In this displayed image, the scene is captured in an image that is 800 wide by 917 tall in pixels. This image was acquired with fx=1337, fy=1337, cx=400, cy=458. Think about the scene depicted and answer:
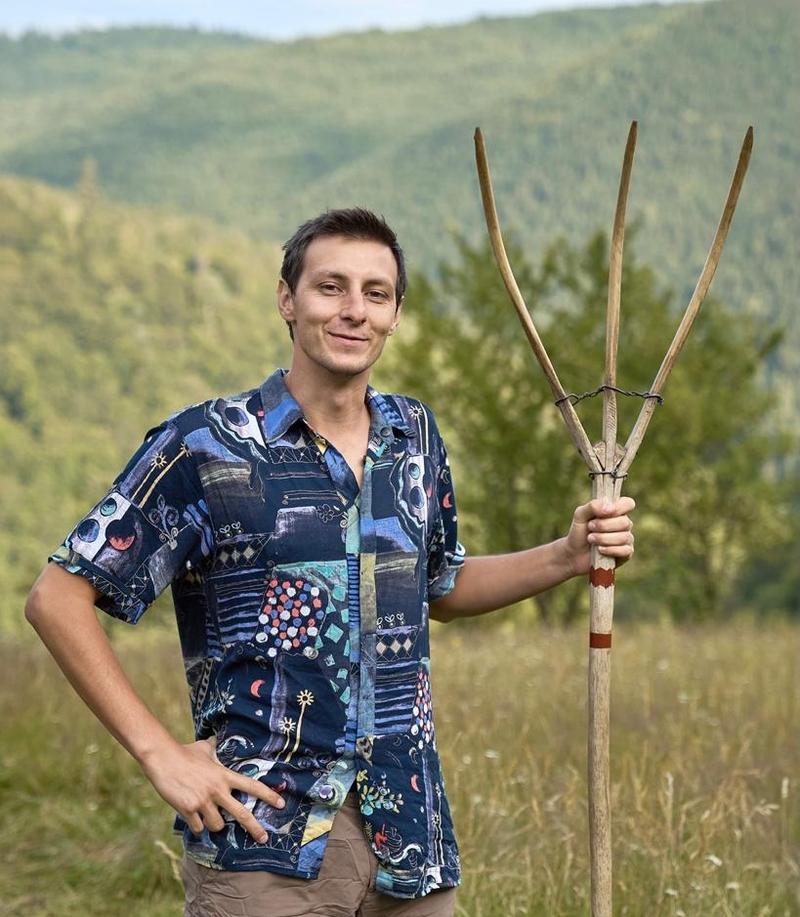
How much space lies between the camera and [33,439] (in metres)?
73.1

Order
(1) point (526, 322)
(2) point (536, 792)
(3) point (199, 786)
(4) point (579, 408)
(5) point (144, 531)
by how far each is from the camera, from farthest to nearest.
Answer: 1. (4) point (579, 408)
2. (2) point (536, 792)
3. (1) point (526, 322)
4. (5) point (144, 531)
5. (3) point (199, 786)

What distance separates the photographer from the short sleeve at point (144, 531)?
2150 mm

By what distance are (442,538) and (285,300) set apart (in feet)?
1.81

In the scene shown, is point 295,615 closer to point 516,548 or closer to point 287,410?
point 287,410

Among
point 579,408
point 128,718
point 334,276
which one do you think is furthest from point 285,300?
point 579,408

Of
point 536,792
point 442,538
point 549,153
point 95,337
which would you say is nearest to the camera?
point 442,538

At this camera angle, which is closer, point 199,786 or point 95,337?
point 199,786

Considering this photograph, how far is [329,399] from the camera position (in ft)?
7.60

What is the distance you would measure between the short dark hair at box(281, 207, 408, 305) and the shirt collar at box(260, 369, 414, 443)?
0.18 meters

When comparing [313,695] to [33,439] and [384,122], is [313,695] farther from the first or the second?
[384,122]

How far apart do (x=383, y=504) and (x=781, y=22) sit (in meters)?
180

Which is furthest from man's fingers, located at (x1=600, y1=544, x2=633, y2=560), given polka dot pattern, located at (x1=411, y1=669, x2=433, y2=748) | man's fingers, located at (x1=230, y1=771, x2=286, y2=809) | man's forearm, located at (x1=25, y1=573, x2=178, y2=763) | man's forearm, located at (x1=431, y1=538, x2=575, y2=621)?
man's forearm, located at (x1=25, y1=573, x2=178, y2=763)

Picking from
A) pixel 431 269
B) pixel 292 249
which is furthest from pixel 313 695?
pixel 431 269

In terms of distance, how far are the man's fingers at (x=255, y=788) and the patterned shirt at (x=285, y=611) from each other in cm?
2
